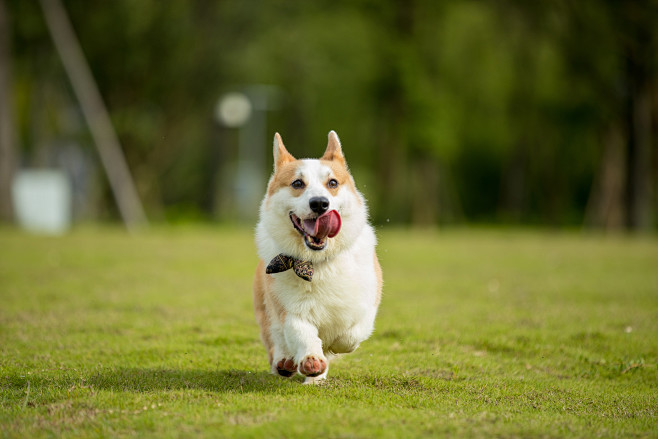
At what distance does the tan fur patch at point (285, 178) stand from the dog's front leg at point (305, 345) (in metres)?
0.86

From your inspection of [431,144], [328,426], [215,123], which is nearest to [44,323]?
[328,426]

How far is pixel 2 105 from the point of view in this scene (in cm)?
2417

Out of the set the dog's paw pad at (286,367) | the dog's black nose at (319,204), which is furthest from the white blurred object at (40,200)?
the dog's black nose at (319,204)

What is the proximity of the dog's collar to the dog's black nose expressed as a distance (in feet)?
1.28

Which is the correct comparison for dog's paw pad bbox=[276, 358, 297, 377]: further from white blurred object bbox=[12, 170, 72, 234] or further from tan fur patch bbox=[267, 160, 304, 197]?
white blurred object bbox=[12, 170, 72, 234]

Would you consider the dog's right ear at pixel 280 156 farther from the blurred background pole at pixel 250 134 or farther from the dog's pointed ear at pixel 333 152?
the blurred background pole at pixel 250 134

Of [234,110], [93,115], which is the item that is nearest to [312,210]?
[93,115]

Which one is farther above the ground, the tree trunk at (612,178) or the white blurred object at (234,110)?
the white blurred object at (234,110)

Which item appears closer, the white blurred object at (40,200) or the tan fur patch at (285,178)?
the tan fur patch at (285,178)

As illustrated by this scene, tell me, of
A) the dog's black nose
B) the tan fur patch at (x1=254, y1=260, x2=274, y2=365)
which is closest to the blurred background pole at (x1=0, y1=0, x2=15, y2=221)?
the tan fur patch at (x1=254, y1=260, x2=274, y2=365)

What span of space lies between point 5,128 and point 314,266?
21731 millimetres

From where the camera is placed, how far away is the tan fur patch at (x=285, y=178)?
5285 millimetres

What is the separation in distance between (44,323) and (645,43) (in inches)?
944

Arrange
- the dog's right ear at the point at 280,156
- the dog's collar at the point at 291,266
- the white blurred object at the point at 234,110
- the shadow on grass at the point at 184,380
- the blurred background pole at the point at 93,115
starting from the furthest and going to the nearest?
the white blurred object at the point at 234,110 → the blurred background pole at the point at 93,115 → the dog's right ear at the point at 280,156 → the shadow on grass at the point at 184,380 → the dog's collar at the point at 291,266
